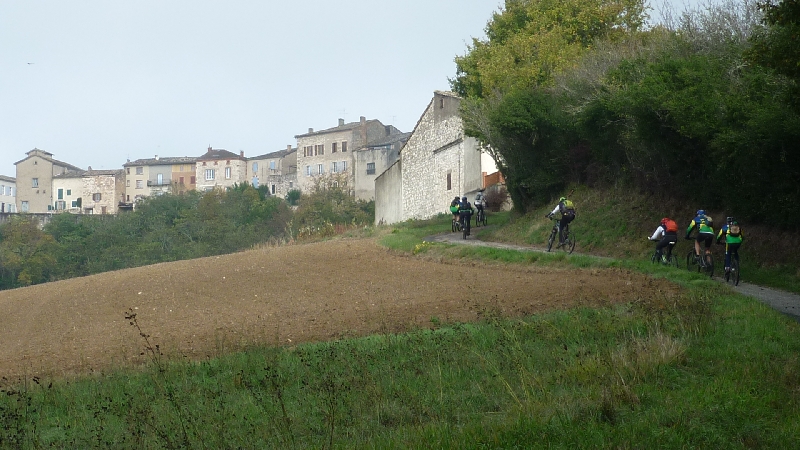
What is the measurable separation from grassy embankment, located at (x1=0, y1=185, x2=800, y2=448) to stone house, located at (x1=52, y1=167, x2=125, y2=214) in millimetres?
117897

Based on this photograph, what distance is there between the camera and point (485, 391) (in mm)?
9055

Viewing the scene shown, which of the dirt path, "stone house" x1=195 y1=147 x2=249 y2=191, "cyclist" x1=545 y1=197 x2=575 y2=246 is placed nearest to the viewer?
the dirt path

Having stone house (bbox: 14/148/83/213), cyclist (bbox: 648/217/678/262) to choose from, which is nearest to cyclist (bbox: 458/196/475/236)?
cyclist (bbox: 648/217/678/262)

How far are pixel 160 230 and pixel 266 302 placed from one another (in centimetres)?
6884

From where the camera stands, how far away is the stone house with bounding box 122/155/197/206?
4961 inches

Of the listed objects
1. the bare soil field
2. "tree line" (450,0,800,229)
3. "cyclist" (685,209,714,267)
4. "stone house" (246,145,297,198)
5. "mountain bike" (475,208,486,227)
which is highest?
"stone house" (246,145,297,198)

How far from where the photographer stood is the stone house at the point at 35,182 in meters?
125

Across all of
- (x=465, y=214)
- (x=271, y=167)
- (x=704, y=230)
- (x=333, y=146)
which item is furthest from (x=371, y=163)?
(x=704, y=230)

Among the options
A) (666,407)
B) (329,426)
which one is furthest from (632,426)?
(329,426)

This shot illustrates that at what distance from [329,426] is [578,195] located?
27023mm

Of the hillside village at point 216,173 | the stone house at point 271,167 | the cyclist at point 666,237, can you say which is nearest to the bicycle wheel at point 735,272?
the cyclist at point 666,237

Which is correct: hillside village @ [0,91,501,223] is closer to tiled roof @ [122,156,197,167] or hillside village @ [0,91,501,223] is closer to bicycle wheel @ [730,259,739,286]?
tiled roof @ [122,156,197,167]

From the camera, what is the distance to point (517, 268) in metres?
24.1

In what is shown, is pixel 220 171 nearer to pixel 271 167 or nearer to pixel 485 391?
pixel 271 167
